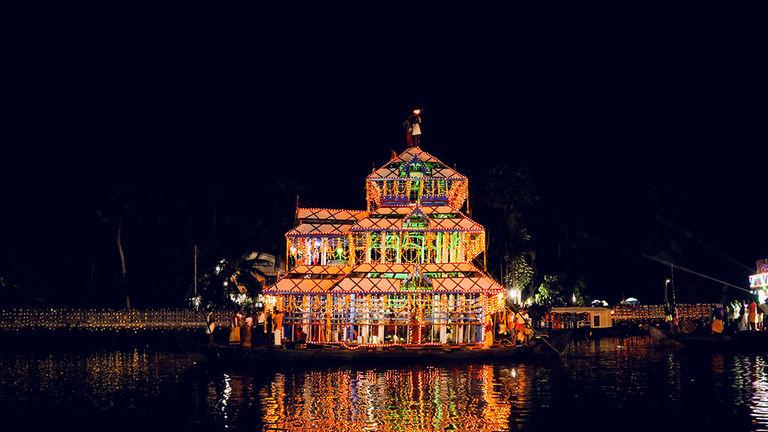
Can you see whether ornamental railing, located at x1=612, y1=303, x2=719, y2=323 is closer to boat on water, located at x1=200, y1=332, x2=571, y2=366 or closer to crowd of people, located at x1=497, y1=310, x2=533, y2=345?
crowd of people, located at x1=497, y1=310, x2=533, y2=345

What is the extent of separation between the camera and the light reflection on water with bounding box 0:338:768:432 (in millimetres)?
19000

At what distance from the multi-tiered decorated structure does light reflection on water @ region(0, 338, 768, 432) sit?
123 inches

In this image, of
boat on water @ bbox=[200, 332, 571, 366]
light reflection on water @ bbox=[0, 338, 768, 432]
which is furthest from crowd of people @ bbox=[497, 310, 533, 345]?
light reflection on water @ bbox=[0, 338, 768, 432]

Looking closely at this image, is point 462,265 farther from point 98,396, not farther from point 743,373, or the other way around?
point 98,396

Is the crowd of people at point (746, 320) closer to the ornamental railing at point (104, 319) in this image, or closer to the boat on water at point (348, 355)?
the boat on water at point (348, 355)

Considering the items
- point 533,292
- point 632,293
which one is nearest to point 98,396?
point 533,292

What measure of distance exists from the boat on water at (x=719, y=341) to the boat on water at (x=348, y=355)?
10237mm

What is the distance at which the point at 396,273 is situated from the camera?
3331 centimetres

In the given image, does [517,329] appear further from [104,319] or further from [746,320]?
[104,319]

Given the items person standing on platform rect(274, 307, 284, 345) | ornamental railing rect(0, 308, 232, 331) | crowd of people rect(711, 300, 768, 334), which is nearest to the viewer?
person standing on platform rect(274, 307, 284, 345)

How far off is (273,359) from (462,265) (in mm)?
8671

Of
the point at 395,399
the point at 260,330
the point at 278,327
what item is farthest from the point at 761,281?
the point at 395,399

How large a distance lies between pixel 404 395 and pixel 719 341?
1982 centimetres

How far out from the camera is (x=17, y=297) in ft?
161
